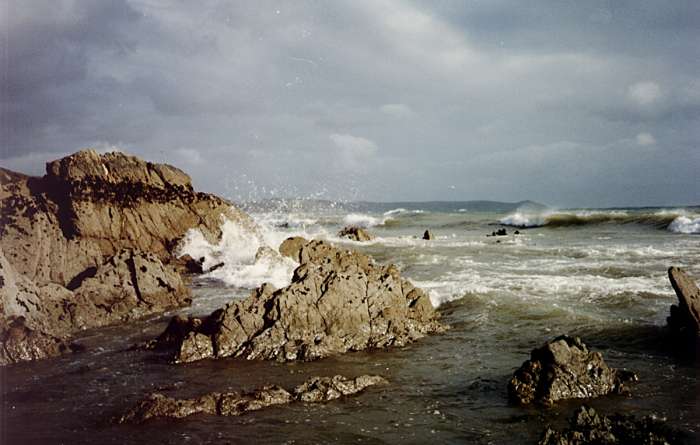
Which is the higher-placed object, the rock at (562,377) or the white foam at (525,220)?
the white foam at (525,220)

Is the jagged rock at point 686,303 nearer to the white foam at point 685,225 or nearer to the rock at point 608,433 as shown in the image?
the rock at point 608,433

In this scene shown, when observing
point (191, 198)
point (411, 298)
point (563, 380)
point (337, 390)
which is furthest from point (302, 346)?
point (191, 198)

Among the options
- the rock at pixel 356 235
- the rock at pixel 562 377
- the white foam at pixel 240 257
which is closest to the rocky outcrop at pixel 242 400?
the rock at pixel 562 377

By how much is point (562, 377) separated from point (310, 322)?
4.75 meters

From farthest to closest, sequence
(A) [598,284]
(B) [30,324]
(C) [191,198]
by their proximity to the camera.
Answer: (C) [191,198] → (A) [598,284] → (B) [30,324]

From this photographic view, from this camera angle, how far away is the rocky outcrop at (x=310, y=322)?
31.2ft

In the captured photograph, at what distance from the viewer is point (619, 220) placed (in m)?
A: 51.0

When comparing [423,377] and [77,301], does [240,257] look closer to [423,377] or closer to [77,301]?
[77,301]

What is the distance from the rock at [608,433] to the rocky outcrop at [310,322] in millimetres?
4829

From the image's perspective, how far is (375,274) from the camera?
1157 centimetres

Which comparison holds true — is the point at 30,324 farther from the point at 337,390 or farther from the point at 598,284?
the point at 598,284

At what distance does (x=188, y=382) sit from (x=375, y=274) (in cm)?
491

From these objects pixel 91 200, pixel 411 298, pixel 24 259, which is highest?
pixel 91 200

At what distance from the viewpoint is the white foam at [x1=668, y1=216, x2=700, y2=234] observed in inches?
1546
